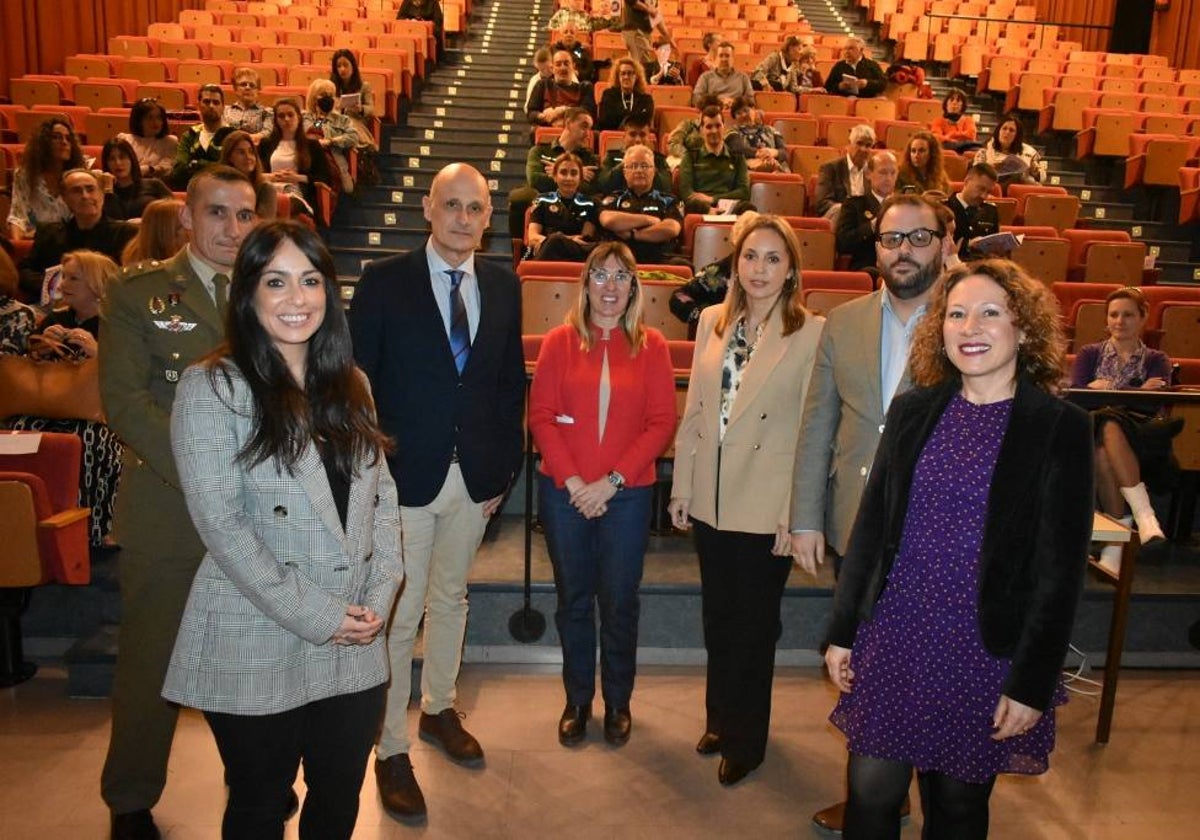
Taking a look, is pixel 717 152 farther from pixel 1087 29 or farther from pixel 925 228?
pixel 1087 29

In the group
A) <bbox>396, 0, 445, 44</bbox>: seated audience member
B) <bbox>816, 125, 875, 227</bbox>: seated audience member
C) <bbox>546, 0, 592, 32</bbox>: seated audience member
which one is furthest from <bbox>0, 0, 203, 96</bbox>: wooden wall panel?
<bbox>816, 125, 875, 227</bbox>: seated audience member

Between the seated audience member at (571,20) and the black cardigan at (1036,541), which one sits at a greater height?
the seated audience member at (571,20)

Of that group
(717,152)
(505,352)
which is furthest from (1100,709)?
(717,152)

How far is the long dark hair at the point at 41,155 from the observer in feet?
19.7

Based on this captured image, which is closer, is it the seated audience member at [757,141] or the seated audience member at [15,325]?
the seated audience member at [15,325]

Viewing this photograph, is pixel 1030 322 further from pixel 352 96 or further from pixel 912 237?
pixel 352 96

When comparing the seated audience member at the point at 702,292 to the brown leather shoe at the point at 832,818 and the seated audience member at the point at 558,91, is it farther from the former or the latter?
the seated audience member at the point at 558,91

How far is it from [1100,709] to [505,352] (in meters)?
2.23

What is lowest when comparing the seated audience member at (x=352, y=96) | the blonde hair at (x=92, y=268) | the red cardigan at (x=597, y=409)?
the red cardigan at (x=597, y=409)

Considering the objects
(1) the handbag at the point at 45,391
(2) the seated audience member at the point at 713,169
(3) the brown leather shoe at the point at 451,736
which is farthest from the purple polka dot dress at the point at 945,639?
(2) the seated audience member at the point at 713,169

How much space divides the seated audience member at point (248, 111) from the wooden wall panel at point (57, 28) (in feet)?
11.1

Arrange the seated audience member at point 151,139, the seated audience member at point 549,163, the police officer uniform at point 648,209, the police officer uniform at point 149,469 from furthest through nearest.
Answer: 1. the seated audience member at point 151,139
2. the seated audience member at point 549,163
3. the police officer uniform at point 648,209
4. the police officer uniform at point 149,469

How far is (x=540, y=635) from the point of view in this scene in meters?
3.73

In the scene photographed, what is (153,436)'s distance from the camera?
2.32 metres
